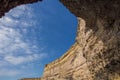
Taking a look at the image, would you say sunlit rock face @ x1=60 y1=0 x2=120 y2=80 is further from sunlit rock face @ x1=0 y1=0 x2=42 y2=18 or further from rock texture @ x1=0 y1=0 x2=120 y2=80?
sunlit rock face @ x1=0 y1=0 x2=42 y2=18

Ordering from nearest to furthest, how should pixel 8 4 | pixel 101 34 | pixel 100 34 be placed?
pixel 8 4
pixel 101 34
pixel 100 34

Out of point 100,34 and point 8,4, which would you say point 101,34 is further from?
point 8,4

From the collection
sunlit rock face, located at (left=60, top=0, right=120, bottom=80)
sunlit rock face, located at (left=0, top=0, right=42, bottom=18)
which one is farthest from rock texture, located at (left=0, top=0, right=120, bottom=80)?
sunlit rock face, located at (left=0, top=0, right=42, bottom=18)

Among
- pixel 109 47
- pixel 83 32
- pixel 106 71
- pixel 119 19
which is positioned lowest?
pixel 106 71

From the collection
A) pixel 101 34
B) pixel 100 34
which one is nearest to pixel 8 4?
pixel 101 34

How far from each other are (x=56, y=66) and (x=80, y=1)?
83.6ft

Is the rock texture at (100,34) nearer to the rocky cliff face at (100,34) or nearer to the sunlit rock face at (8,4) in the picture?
the rocky cliff face at (100,34)

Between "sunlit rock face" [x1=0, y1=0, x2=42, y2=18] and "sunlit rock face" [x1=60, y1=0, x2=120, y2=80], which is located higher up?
"sunlit rock face" [x1=60, y1=0, x2=120, y2=80]

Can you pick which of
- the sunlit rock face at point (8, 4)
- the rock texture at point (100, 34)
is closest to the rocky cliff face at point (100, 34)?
the rock texture at point (100, 34)

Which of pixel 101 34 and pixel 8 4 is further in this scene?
pixel 101 34

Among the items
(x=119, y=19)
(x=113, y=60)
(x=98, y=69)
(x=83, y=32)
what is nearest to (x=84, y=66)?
(x=83, y=32)

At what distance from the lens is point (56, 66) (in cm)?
3869

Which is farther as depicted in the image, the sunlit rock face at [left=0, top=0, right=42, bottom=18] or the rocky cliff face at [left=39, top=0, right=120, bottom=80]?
the rocky cliff face at [left=39, top=0, right=120, bottom=80]

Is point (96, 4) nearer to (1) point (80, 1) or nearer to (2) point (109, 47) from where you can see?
(1) point (80, 1)
